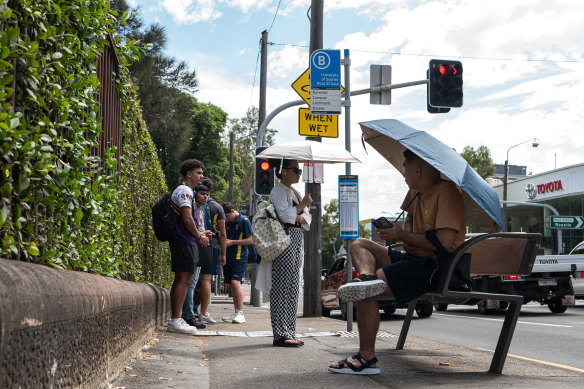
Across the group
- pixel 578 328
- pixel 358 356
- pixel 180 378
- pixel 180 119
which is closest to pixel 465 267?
pixel 358 356

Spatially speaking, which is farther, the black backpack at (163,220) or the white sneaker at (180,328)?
the white sneaker at (180,328)

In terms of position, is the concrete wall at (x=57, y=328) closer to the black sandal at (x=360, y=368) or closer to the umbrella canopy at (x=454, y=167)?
the black sandal at (x=360, y=368)

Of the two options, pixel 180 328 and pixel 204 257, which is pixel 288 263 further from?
pixel 204 257

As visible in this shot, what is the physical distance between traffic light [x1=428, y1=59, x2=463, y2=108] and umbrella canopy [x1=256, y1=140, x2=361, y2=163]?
6.27m

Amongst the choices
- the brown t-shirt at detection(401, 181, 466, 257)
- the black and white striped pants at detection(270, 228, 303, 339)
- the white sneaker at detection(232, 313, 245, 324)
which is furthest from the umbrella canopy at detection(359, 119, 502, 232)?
the white sneaker at detection(232, 313, 245, 324)

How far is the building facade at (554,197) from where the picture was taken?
1669 inches

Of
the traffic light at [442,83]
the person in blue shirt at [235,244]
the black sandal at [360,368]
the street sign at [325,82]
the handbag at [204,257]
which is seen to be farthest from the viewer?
the traffic light at [442,83]

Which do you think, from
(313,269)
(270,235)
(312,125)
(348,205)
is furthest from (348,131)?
(313,269)

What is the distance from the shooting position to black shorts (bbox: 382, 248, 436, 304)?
4.71 metres

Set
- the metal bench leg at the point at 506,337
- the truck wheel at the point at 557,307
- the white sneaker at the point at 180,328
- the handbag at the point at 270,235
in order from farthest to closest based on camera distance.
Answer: the truck wheel at the point at 557,307 < the white sneaker at the point at 180,328 < the handbag at the point at 270,235 < the metal bench leg at the point at 506,337

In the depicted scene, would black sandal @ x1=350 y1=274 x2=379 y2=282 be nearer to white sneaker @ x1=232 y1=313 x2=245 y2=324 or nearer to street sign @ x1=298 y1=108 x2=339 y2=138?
white sneaker @ x1=232 y1=313 x2=245 y2=324

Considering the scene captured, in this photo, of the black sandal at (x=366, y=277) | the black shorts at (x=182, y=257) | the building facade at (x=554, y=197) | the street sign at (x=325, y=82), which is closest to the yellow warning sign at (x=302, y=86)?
the street sign at (x=325, y=82)

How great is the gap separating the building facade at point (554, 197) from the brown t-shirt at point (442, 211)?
116 feet

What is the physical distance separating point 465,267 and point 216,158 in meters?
45.2
